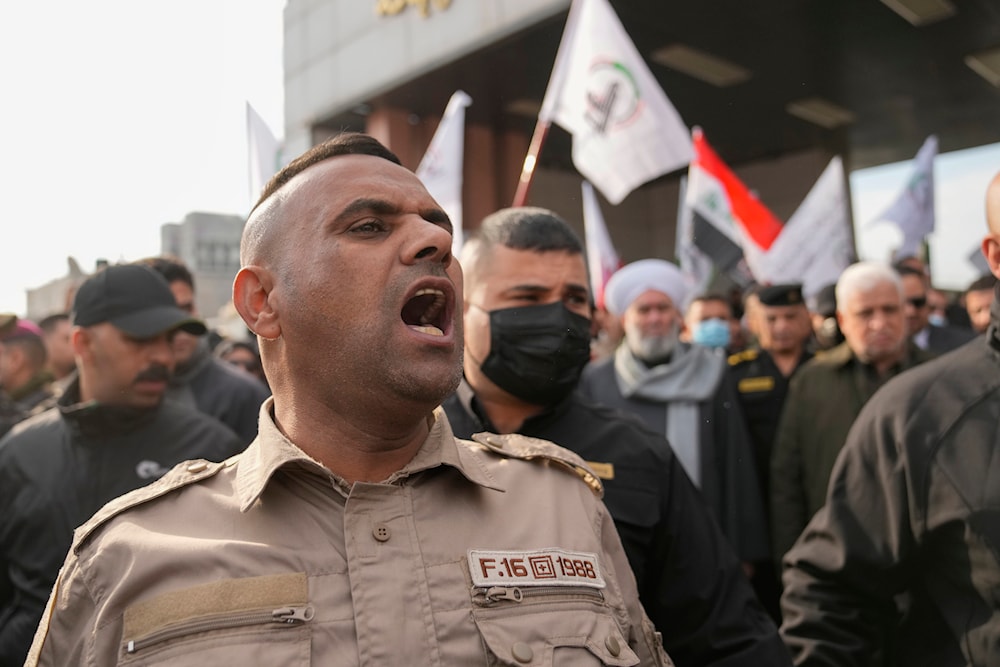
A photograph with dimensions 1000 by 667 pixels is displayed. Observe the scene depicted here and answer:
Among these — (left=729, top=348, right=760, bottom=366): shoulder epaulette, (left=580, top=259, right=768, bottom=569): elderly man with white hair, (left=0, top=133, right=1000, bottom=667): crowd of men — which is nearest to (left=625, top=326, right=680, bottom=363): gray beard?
(left=580, top=259, right=768, bottom=569): elderly man with white hair

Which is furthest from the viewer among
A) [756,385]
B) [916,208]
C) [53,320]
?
[916,208]

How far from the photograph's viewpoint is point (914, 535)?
2.06 meters

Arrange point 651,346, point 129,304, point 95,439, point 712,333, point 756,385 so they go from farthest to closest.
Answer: point 712,333, point 756,385, point 651,346, point 129,304, point 95,439

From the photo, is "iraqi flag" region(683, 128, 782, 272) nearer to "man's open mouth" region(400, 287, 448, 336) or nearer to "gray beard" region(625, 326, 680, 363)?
"gray beard" region(625, 326, 680, 363)

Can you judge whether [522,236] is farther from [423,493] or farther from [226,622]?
[226,622]

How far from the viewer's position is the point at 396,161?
69.2 inches

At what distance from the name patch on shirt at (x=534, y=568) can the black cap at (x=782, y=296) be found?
408cm

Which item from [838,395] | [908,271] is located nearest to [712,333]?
[908,271]

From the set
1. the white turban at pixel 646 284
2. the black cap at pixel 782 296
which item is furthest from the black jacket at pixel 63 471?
the black cap at pixel 782 296

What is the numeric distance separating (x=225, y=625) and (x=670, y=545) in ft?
3.79

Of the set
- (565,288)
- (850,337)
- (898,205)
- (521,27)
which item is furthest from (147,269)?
(521,27)

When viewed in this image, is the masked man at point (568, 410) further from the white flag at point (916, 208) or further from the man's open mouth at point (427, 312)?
the white flag at point (916, 208)

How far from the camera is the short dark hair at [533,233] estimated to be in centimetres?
251

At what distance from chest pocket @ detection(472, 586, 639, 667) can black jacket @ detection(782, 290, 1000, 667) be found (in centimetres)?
94
